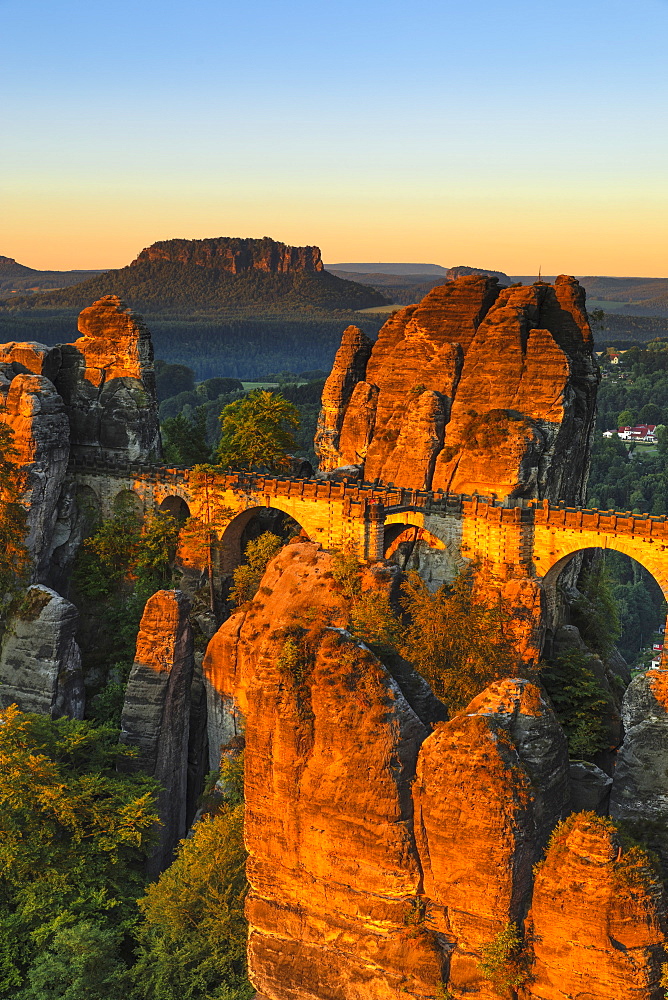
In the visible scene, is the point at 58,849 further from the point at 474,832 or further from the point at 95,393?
the point at 95,393

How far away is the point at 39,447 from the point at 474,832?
3473cm

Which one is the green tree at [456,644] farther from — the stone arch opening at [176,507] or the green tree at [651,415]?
the green tree at [651,415]

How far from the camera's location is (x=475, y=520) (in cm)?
4584

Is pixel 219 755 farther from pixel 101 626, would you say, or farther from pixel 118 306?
pixel 118 306

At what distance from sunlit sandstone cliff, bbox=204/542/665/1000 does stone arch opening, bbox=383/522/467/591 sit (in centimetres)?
2663

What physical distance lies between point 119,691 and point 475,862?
29.4 meters

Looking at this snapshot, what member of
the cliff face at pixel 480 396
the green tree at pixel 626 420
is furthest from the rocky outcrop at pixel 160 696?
the green tree at pixel 626 420

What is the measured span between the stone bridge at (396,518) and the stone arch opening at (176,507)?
0.20ft

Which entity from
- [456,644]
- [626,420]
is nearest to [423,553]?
[456,644]

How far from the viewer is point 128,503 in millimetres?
53125

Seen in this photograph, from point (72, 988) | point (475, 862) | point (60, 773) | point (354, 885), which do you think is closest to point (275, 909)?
point (354, 885)

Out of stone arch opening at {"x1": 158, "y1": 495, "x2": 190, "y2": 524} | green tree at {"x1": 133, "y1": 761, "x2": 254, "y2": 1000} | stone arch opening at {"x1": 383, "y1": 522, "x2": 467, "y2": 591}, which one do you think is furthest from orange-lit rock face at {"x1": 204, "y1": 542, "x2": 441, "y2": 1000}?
stone arch opening at {"x1": 158, "y1": 495, "x2": 190, "y2": 524}

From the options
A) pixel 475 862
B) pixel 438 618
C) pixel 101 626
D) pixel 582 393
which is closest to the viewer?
pixel 475 862

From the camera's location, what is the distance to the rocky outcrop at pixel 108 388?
53.8 m
